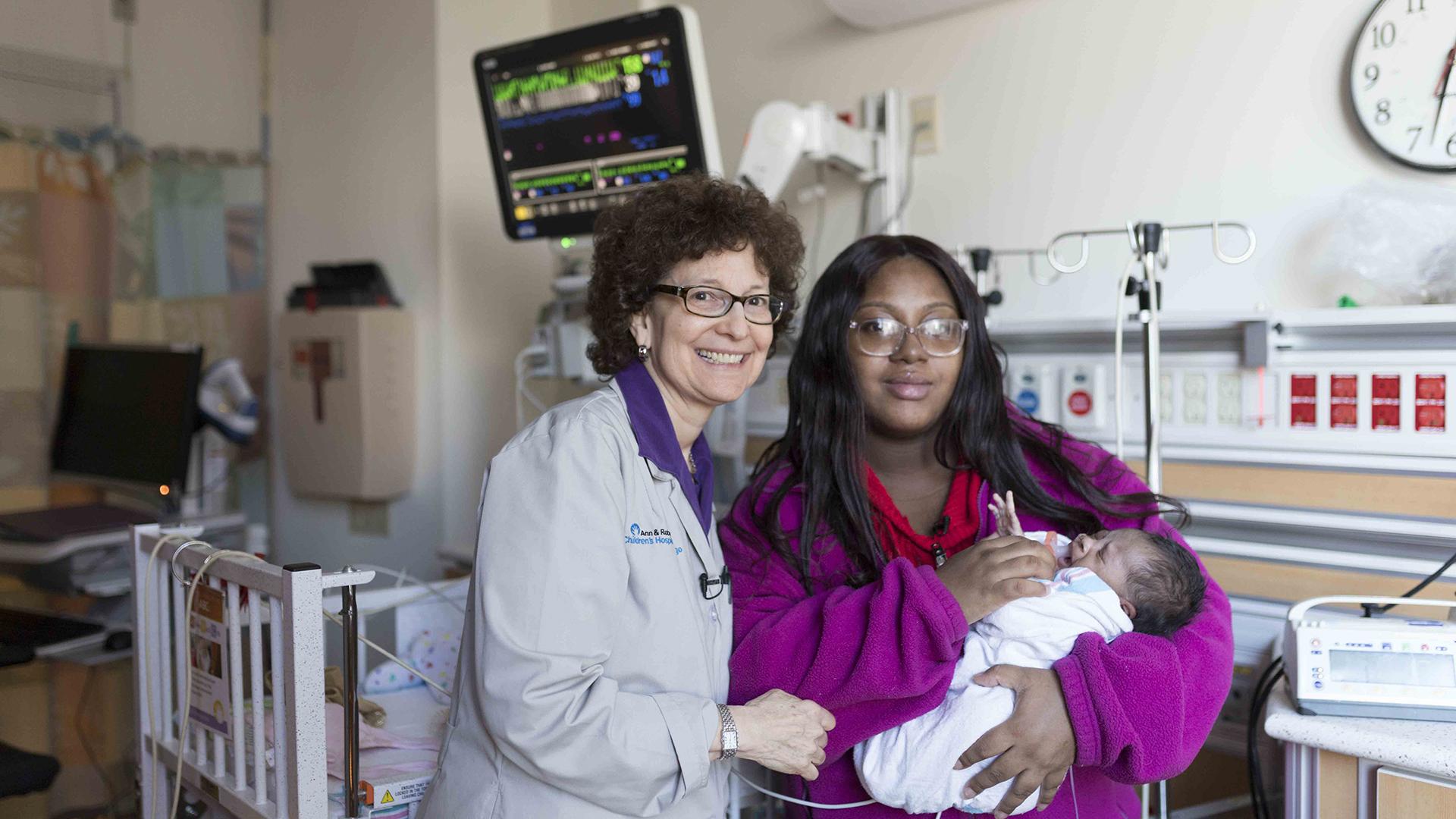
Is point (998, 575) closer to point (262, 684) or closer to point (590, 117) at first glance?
point (262, 684)

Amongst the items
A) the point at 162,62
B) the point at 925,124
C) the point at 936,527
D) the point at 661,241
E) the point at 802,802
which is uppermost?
the point at 162,62

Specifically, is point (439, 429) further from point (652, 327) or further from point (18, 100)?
point (652, 327)

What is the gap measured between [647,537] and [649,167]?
4.80 feet

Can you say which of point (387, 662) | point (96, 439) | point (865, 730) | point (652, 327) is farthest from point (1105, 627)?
point (96, 439)

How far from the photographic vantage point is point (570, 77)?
2.64 m

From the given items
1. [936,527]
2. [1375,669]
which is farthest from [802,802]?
[1375,669]

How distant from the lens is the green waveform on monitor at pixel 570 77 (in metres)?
2.53

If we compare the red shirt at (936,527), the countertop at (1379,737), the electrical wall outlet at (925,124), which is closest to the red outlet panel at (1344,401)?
the countertop at (1379,737)

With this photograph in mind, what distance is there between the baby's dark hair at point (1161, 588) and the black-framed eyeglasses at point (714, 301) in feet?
2.06

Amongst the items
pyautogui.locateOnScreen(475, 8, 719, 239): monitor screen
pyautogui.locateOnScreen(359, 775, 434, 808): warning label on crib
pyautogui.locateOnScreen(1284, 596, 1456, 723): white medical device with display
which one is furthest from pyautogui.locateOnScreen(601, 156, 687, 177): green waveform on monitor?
pyautogui.locateOnScreen(1284, 596, 1456, 723): white medical device with display

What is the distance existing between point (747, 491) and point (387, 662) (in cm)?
84

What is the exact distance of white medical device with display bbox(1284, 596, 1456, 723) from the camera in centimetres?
148

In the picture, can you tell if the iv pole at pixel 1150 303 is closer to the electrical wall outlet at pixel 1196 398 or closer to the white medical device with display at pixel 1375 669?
the electrical wall outlet at pixel 1196 398

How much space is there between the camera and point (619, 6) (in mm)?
3387
